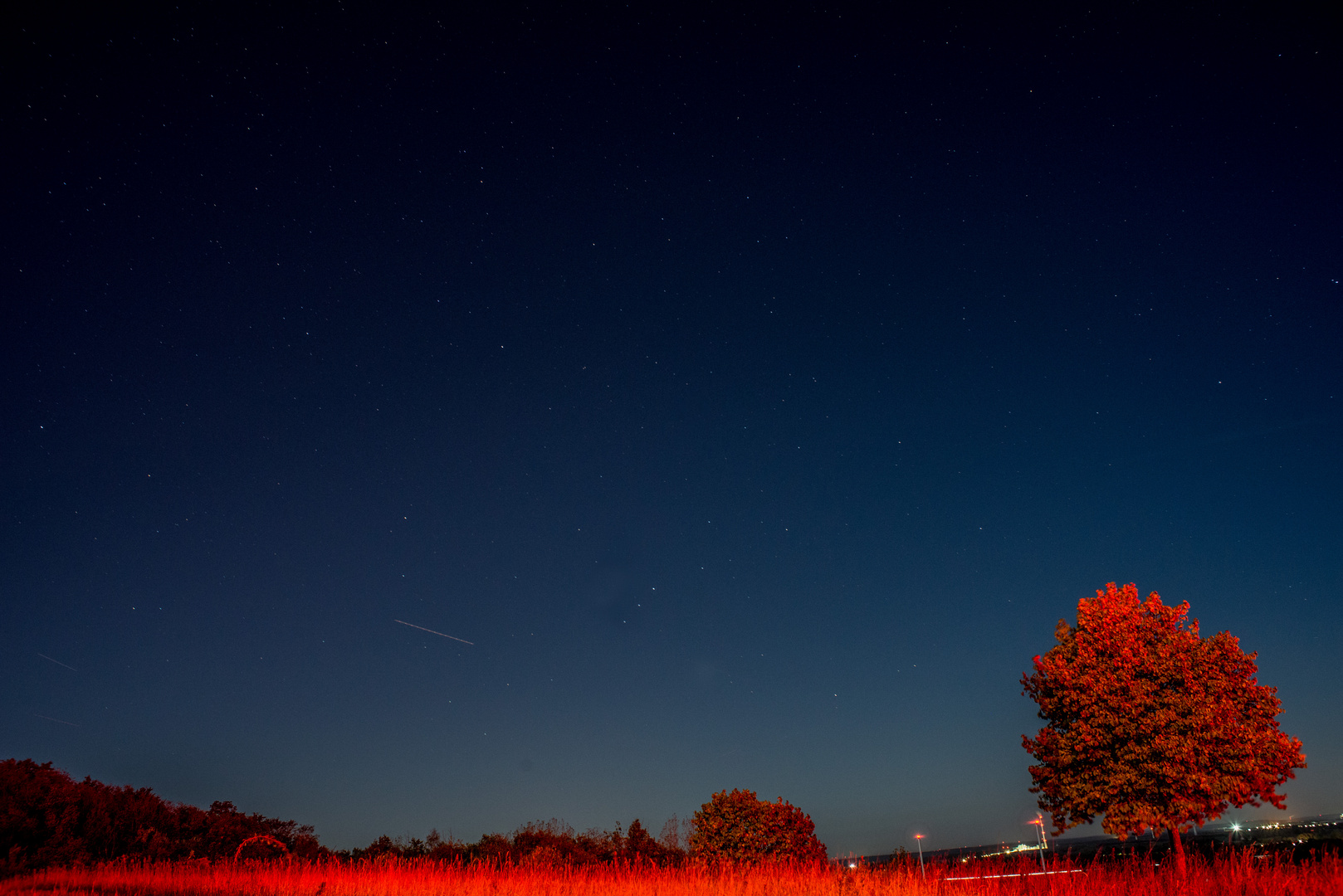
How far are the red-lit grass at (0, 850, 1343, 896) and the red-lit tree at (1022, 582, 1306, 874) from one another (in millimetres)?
13260

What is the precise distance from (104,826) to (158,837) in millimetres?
1613

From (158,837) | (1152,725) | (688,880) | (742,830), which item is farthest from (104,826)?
(1152,725)

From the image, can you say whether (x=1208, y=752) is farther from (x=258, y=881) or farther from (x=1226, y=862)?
(x=258, y=881)

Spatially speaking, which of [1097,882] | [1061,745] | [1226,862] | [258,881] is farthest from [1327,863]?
[1061,745]

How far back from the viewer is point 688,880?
479 inches

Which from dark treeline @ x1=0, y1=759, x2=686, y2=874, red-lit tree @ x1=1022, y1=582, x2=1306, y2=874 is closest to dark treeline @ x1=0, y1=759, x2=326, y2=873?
dark treeline @ x1=0, y1=759, x2=686, y2=874

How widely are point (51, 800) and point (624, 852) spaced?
58.9 feet

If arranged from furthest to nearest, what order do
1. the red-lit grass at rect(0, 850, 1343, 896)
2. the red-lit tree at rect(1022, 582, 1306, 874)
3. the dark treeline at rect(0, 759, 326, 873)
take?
the red-lit tree at rect(1022, 582, 1306, 874), the dark treeline at rect(0, 759, 326, 873), the red-lit grass at rect(0, 850, 1343, 896)

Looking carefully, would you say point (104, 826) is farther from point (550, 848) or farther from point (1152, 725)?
point (1152, 725)

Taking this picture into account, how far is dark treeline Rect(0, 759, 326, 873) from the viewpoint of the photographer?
19641 mm

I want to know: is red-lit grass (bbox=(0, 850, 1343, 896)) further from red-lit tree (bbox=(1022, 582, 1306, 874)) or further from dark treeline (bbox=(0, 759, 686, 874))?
red-lit tree (bbox=(1022, 582, 1306, 874))

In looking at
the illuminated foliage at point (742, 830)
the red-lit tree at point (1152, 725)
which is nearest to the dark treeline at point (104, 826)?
the illuminated foliage at point (742, 830)

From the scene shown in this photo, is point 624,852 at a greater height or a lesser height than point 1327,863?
lesser

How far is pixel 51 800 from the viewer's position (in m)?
21.2
